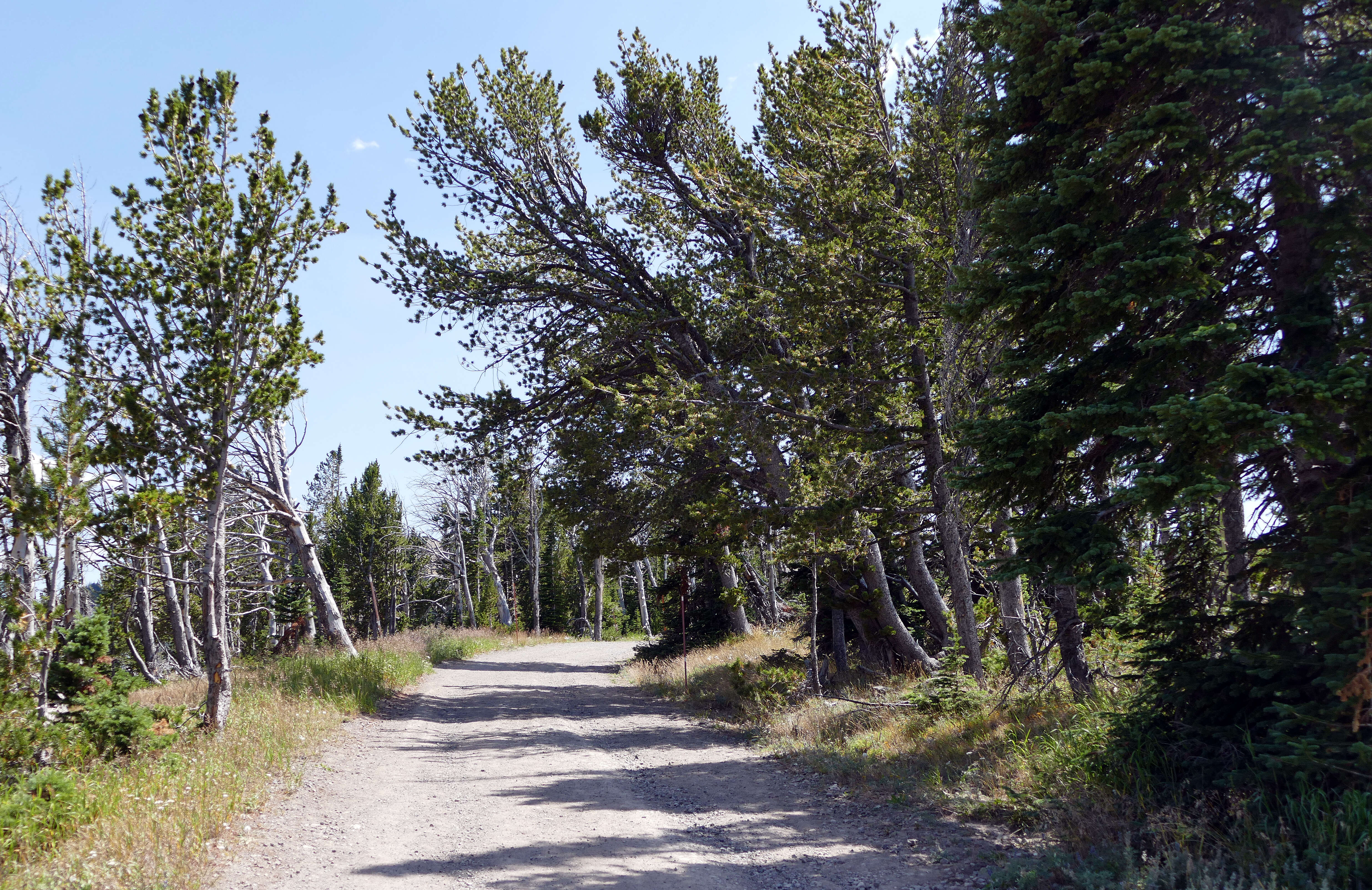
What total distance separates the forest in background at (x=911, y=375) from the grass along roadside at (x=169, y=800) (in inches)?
16.3

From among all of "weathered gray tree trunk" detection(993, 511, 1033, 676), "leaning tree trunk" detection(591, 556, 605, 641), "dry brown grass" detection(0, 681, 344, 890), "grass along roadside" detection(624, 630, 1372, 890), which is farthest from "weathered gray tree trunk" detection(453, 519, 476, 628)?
A: "weathered gray tree trunk" detection(993, 511, 1033, 676)

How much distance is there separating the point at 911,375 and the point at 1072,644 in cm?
426

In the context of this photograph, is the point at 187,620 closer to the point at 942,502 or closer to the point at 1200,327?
the point at 942,502

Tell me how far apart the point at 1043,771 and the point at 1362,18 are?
6.25m

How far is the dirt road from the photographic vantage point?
541 cm

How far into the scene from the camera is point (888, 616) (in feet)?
43.5

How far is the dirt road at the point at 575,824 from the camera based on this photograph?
5.41 metres

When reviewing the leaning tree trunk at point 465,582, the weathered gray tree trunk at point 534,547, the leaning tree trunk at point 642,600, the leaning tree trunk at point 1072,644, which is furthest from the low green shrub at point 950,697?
the leaning tree trunk at point 642,600

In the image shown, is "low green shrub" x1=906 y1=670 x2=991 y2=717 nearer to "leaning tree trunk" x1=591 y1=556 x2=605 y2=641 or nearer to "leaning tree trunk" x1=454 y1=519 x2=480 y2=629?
"leaning tree trunk" x1=591 y1=556 x2=605 y2=641

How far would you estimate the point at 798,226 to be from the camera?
10742 millimetres

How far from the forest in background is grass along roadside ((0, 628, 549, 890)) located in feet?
1.36

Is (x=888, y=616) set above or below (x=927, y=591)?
below

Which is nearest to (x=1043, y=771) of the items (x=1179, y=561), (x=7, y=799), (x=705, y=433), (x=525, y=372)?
(x=1179, y=561)

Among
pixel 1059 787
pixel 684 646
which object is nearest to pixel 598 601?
pixel 684 646
